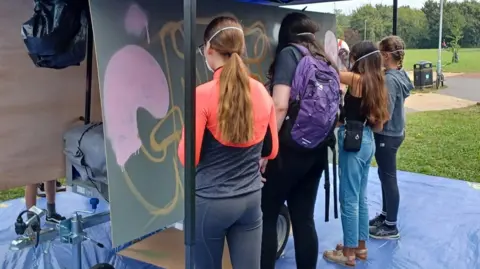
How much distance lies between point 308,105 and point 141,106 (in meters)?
0.84

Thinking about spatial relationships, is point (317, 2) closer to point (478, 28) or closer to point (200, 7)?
point (200, 7)

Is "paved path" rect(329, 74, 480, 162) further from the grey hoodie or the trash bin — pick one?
the grey hoodie

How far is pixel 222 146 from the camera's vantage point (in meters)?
1.88

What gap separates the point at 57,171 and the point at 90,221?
34 centimetres

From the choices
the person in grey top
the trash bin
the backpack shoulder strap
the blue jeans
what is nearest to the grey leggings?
the backpack shoulder strap

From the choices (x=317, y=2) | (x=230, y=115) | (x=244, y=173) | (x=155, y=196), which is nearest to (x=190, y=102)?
(x=230, y=115)

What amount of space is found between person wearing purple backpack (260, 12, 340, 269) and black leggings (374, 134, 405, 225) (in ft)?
3.43

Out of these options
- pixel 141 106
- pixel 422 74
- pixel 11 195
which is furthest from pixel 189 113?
pixel 422 74

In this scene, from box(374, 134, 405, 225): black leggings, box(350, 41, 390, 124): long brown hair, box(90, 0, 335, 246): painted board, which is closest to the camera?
box(90, 0, 335, 246): painted board

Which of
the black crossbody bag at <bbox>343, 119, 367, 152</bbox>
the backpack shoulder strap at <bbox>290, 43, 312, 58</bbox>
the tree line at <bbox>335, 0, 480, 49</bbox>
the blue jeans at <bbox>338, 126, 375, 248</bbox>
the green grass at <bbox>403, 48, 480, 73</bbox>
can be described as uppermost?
the tree line at <bbox>335, 0, 480, 49</bbox>

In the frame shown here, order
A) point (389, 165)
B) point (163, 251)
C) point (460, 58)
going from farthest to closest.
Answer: point (460, 58) → point (389, 165) → point (163, 251)

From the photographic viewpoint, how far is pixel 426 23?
14125 mm

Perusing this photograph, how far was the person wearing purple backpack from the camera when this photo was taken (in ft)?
7.80

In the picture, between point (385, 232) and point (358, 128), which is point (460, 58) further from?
point (358, 128)
